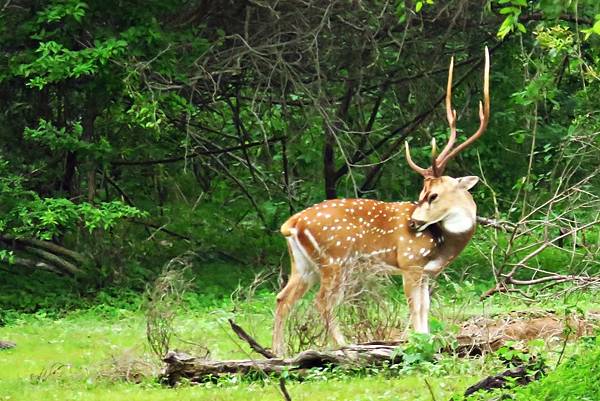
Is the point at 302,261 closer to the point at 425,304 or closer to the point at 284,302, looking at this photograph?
the point at 284,302

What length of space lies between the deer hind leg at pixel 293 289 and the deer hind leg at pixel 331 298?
0.16m

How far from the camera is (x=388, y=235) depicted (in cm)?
1186

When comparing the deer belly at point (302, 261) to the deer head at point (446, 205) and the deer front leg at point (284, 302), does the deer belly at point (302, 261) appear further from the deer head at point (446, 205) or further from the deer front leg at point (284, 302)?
the deer head at point (446, 205)

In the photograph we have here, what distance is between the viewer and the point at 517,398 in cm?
633

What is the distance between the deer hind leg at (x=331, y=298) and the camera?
10.6m

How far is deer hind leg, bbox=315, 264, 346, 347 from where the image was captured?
1060cm

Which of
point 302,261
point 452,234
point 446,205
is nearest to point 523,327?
point 452,234

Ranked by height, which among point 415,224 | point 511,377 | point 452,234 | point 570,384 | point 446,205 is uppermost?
point 570,384

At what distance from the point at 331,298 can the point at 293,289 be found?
633 mm

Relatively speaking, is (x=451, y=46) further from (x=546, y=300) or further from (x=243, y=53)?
(x=546, y=300)

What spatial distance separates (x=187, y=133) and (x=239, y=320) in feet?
11.4

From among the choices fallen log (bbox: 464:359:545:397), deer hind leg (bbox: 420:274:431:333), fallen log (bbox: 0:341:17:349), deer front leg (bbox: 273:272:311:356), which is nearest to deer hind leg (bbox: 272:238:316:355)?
deer front leg (bbox: 273:272:311:356)

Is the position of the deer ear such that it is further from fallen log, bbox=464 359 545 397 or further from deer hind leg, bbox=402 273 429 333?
fallen log, bbox=464 359 545 397

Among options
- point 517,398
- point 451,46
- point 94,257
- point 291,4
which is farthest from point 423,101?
point 517,398
